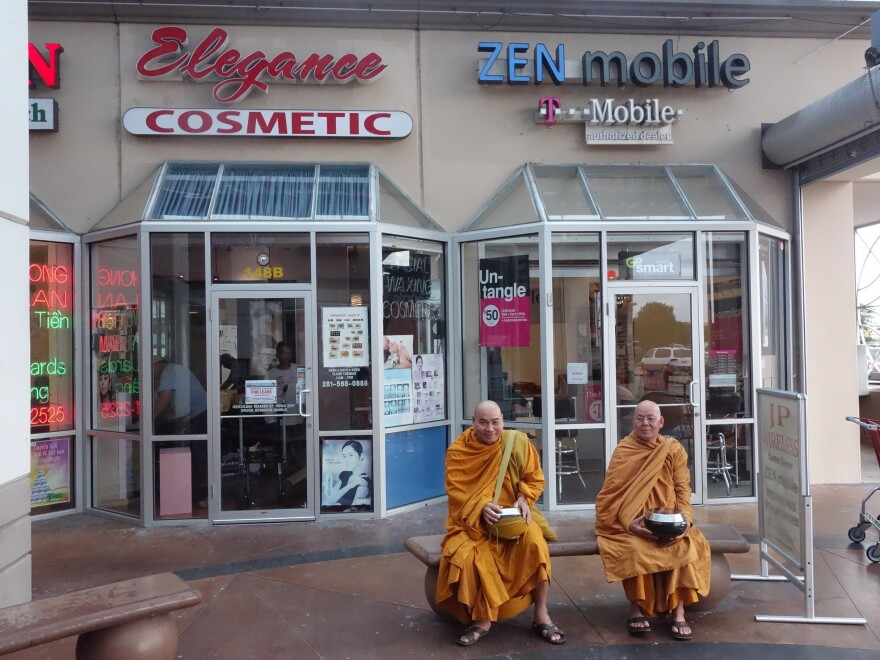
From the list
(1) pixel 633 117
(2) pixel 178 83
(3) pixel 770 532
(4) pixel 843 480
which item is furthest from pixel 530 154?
(4) pixel 843 480

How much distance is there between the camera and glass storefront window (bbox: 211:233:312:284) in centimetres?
709

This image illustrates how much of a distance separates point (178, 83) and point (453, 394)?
4659 millimetres

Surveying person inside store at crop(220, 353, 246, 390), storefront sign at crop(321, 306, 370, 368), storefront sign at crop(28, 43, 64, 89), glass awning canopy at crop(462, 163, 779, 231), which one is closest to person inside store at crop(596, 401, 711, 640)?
storefront sign at crop(321, 306, 370, 368)

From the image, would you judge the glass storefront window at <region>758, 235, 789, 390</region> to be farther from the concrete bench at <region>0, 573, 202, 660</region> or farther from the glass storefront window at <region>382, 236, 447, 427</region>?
the concrete bench at <region>0, 573, 202, 660</region>

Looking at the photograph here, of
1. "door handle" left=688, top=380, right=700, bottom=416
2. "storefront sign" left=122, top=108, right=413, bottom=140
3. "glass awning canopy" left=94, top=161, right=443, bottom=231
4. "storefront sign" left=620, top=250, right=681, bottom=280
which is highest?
"storefront sign" left=122, top=108, right=413, bottom=140

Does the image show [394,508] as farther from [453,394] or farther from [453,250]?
[453,250]

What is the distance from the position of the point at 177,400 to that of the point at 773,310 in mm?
6878

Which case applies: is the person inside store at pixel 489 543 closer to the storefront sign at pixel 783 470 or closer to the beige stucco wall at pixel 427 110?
the storefront sign at pixel 783 470

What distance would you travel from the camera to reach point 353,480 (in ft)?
23.7

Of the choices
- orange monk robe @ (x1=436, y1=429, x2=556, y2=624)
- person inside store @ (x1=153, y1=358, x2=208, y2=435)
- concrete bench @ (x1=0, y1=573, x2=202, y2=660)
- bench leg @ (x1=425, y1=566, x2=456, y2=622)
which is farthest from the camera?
person inside store @ (x1=153, y1=358, x2=208, y2=435)

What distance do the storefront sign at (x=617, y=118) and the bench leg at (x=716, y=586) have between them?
5.08 meters

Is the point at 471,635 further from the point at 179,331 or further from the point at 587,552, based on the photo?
the point at 179,331

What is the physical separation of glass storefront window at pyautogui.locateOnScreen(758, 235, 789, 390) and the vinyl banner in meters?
2.83

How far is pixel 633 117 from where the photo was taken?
8000 mm
